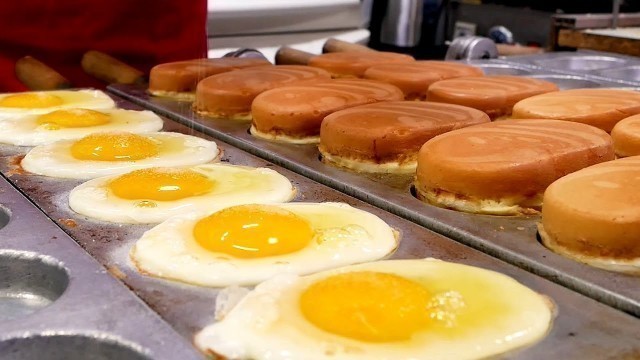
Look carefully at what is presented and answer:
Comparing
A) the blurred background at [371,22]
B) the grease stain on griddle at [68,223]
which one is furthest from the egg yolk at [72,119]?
the blurred background at [371,22]

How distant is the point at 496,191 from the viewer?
1.55 metres

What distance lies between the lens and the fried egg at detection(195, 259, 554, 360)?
0.99 metres

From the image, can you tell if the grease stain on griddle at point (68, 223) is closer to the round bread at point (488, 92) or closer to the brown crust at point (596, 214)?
the brown crust at point (596, 214)

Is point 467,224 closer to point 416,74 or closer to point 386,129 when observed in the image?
point 386,129

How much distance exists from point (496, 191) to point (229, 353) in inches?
30.1

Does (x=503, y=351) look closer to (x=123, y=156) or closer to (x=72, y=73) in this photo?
(x=123, y=156)

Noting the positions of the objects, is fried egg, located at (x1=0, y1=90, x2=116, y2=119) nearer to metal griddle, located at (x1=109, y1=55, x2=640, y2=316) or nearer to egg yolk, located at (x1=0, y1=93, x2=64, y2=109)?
egg yolk, located at (x1=0, y1=93, x2=64, y2=109)

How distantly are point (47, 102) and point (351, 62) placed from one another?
45.0 inches

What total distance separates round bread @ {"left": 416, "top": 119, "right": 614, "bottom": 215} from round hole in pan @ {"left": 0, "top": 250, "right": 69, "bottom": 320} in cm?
79

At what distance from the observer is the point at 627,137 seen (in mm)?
1802

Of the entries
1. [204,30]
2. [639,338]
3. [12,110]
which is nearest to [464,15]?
[204,30]

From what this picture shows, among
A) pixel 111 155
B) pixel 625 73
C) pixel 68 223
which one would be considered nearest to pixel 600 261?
pixel 68 223

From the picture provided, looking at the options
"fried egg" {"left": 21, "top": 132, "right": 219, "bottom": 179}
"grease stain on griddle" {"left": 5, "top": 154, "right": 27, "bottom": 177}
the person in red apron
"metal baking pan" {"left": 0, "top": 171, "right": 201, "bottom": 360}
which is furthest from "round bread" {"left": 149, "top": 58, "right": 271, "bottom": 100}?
"metal baking pan" {"left": 0, "top": 171, "right": 201, "bottom": 360}

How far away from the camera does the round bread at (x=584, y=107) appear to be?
1993mm
